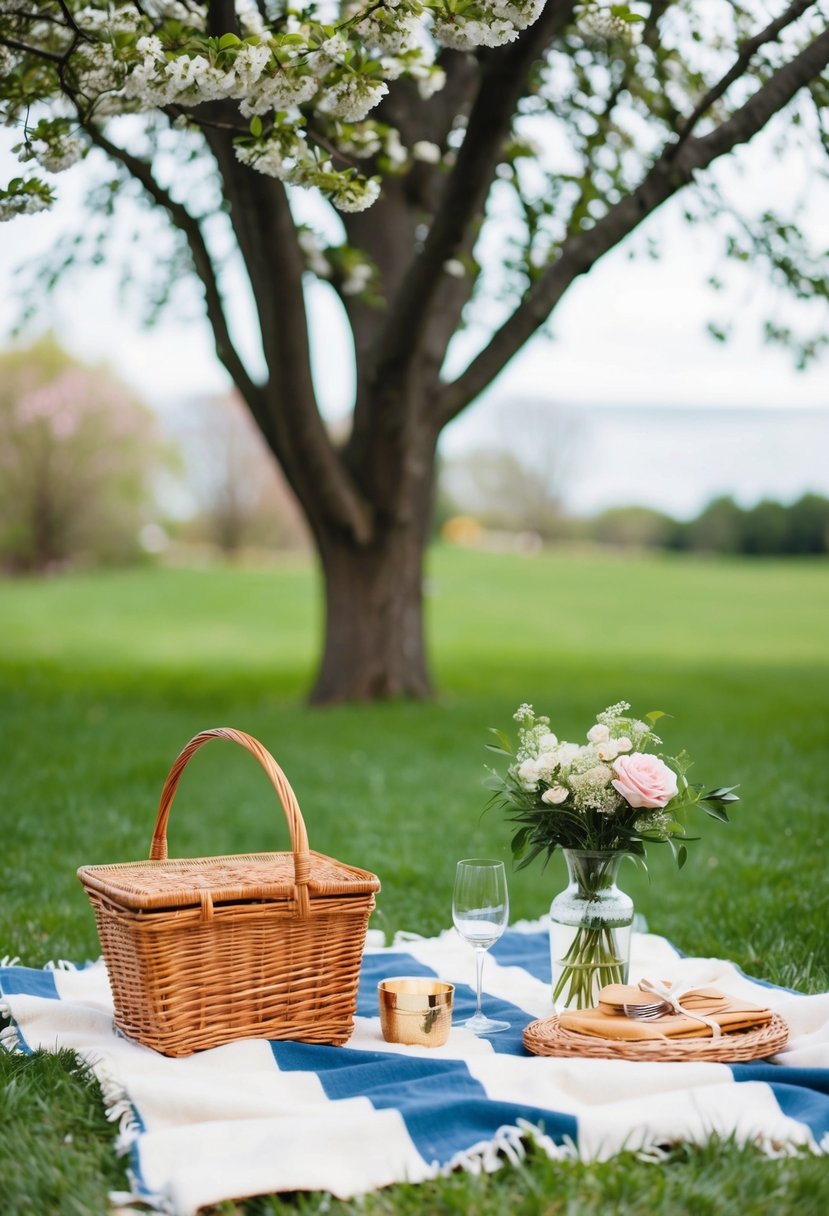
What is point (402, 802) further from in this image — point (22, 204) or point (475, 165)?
point (22, 204)

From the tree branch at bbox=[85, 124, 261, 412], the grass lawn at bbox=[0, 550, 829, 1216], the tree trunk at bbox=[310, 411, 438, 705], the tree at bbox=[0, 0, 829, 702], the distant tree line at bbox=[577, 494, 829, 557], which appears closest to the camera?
the grass lawn at bbox=[0, 550, 829, 1216]

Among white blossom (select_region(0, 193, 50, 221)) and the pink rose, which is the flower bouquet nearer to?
the pink rose

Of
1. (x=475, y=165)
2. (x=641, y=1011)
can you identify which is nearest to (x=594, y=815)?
(x=641, y=1011)

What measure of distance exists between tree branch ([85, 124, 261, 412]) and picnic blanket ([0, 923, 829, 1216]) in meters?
5.49

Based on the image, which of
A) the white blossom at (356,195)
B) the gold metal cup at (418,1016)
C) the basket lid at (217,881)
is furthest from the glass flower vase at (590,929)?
the white blossom at (356,195)

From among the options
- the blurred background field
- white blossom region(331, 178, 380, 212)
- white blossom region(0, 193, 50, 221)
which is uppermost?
white blossom region(331, 178, 380, 212)

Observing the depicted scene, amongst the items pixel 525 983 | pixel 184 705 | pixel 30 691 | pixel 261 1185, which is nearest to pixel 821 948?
pixel 525 983

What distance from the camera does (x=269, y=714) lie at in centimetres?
892

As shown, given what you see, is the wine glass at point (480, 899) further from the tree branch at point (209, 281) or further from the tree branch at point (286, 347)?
the tree branch at point (209, 281)

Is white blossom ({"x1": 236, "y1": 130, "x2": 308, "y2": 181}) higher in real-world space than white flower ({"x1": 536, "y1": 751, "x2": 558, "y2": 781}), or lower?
higher

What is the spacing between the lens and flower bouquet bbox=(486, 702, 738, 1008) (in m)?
2.77

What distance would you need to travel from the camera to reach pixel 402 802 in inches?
243

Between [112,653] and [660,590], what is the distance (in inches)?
540

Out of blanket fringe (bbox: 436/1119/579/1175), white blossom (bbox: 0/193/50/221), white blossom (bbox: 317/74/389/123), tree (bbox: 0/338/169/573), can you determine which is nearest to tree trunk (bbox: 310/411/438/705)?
white blossom (bbox: 0/193/50/221)
